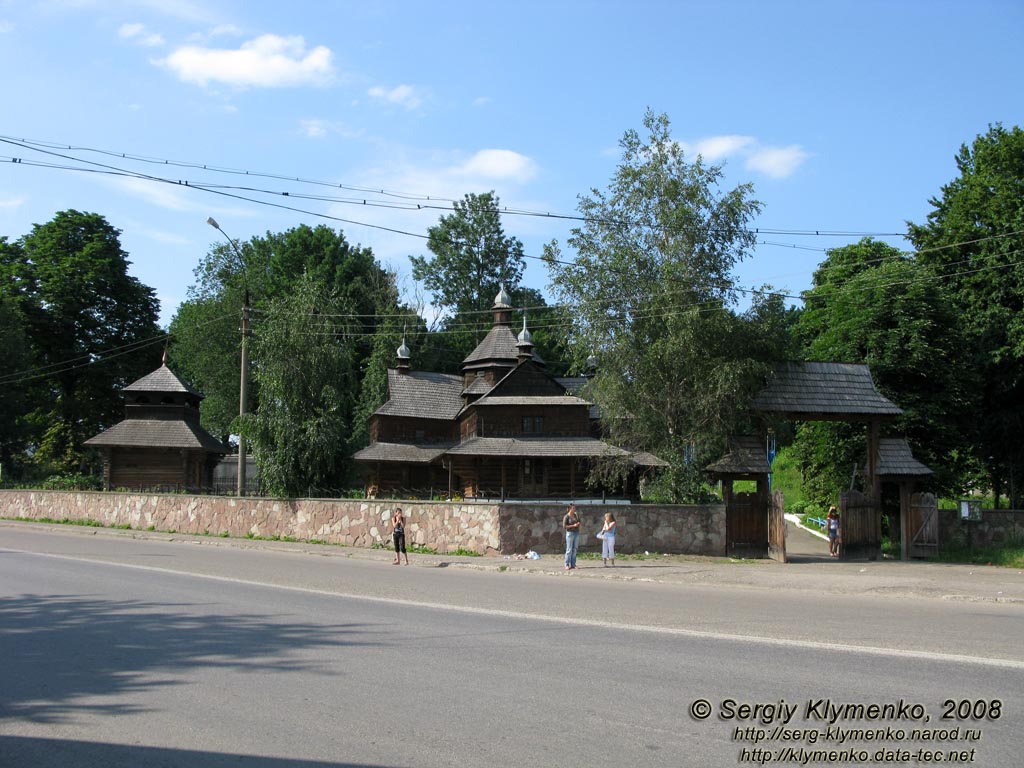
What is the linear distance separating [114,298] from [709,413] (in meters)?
51.6

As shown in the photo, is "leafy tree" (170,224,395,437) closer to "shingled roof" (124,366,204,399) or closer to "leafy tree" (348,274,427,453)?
"leafy tree" (348,274,427,453)

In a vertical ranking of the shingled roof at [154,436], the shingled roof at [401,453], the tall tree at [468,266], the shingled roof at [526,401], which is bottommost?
the shingled roof at [401,453]

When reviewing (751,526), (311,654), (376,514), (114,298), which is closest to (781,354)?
(751,526)

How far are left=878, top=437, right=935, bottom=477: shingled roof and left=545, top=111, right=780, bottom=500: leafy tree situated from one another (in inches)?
202

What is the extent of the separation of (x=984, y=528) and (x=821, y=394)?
6.96 meters

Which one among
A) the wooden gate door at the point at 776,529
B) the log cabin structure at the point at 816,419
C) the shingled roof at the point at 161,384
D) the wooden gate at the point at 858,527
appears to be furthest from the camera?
the shingled roof at the point at 161,384

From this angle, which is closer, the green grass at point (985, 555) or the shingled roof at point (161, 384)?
the green grass at point (985, 555)

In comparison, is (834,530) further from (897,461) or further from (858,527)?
(897,461)

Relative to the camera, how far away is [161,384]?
49719 millimetres

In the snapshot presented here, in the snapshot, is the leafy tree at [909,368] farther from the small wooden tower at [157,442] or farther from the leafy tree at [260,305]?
the leafy tree at [260,305]

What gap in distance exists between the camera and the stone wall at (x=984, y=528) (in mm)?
26906

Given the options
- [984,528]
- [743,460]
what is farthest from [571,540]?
[984,528]

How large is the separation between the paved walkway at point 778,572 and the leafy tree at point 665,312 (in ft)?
13.7

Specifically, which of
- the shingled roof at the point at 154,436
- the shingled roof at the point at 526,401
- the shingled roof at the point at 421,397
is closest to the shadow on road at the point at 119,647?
the shingled roof at the point at 526,401
